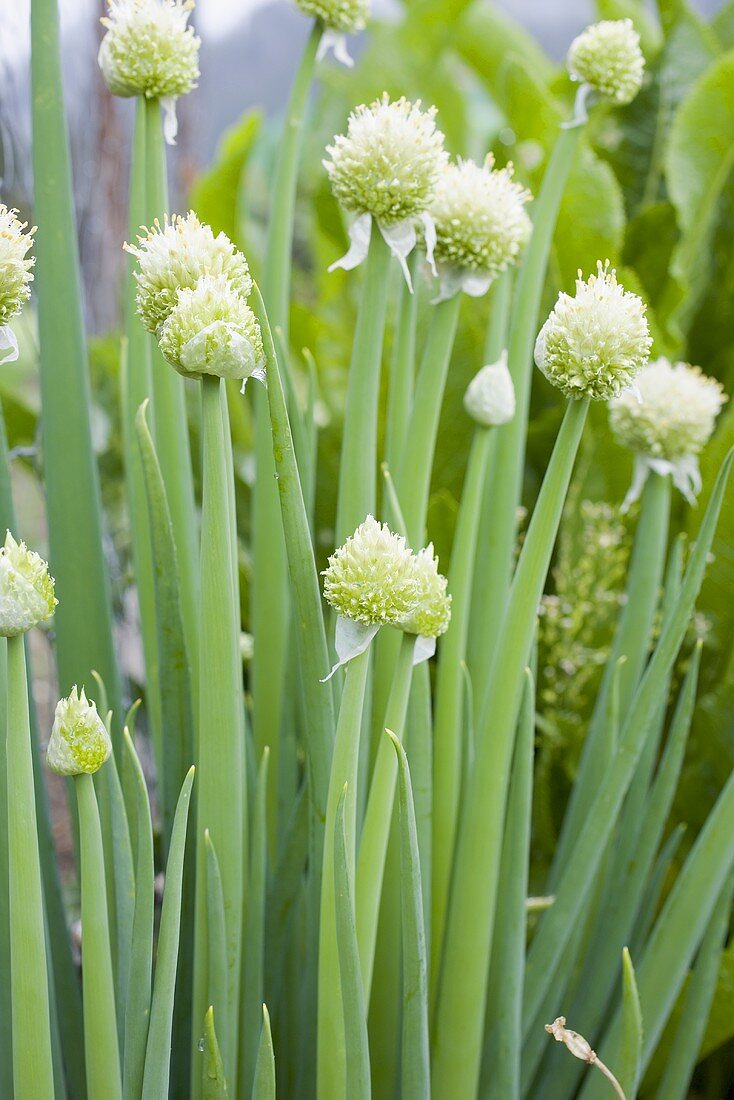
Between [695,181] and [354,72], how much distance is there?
504 millimetres

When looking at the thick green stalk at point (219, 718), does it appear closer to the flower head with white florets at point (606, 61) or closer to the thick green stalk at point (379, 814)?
the thick green stalk at point (379, 814)

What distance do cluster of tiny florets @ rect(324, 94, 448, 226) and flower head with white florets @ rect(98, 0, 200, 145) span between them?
10cm

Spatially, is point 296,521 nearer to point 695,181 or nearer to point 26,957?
point 26,957

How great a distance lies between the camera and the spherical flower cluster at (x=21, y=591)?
1.11 ft

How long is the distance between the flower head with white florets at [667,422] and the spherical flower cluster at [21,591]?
344 mm

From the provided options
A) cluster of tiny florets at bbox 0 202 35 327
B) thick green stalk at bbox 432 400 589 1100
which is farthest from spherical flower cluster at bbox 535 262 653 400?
cluster of tiny florets at bbox 0 202 35 327

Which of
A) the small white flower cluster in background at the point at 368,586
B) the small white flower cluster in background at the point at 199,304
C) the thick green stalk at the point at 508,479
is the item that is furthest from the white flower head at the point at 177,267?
the thick green stalk at the point at 508,479

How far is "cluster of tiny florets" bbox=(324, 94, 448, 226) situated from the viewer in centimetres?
42

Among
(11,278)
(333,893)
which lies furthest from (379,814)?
(11,278)

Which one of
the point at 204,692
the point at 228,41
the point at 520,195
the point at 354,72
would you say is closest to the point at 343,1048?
the point at 204,692

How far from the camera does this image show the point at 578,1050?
431 mm

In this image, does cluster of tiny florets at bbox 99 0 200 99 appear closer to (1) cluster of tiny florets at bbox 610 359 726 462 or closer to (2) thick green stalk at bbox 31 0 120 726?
(2) thick green stalk at bbox 31 0 120 726

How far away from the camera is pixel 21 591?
1.11 ft

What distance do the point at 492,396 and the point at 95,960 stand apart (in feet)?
0.99
